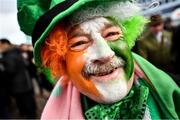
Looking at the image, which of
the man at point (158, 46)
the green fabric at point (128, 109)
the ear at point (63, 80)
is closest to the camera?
the green fabric at point (128, 109)

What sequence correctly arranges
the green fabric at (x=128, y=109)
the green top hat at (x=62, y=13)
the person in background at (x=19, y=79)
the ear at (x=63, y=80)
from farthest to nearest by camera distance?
the person in background at (x=19, y=79) → the ear at (x=63, y=80) → the green fabric at (x=128, y=109) → the green top hat at (x=62, y=13)

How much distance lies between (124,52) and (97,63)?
10 cm

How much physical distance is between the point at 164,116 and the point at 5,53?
3.06m

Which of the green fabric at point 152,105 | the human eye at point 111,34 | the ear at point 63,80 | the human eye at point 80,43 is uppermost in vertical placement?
the human eye at point 111,34

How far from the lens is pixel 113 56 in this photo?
5.23 ft

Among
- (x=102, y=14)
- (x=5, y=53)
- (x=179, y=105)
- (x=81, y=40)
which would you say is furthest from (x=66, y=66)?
(x=5, y=53)

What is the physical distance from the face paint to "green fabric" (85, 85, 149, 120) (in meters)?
0.05

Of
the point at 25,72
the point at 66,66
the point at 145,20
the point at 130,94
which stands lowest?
the point at 25,72

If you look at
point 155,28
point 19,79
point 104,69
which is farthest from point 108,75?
point 19,79

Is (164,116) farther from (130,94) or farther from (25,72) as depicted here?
(25,72)

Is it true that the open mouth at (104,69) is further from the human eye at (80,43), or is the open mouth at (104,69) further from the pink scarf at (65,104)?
the pink scarf at (65,104)

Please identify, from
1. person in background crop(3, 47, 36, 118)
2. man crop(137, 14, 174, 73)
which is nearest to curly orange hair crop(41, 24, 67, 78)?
man crop(137, 14, 174, 73)

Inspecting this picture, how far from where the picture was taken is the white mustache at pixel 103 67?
1.59m

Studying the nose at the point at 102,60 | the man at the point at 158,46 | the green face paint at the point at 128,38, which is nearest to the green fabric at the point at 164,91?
the green face paint at the point at 128,38
